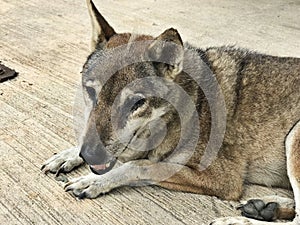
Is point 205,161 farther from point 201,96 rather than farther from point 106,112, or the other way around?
point 106,112

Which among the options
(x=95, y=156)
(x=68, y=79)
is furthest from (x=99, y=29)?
(x=68, y=79)

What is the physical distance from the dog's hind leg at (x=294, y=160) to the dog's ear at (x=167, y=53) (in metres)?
0.85

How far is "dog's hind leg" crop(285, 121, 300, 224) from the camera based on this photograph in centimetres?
288

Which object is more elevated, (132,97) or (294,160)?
(132,97)

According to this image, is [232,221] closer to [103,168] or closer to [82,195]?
[103,168]

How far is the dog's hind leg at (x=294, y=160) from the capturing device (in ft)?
9.46

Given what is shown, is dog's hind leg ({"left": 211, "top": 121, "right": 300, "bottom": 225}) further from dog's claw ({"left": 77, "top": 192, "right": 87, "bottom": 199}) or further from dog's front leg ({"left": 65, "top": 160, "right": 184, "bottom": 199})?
dog's claw ({"left": 77, "top": 192, "right": 87, "bottom": 199})

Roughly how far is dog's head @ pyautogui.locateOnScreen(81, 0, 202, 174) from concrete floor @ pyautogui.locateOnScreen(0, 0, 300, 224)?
1.15ft

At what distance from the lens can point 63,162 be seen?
3.46m

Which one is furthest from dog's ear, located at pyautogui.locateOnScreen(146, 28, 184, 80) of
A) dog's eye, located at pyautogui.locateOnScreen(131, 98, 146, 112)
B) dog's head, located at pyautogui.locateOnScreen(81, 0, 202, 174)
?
dog's eye, located at pyautogui.locateOnScreen(131, 98, 146, 112)

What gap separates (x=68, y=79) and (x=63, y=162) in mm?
1639

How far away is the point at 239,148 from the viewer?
3.18m

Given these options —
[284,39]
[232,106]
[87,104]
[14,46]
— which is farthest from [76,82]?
[284,39]

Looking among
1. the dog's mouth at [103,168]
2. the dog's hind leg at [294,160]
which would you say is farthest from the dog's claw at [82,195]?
the dog's hind leg at [294,160]
